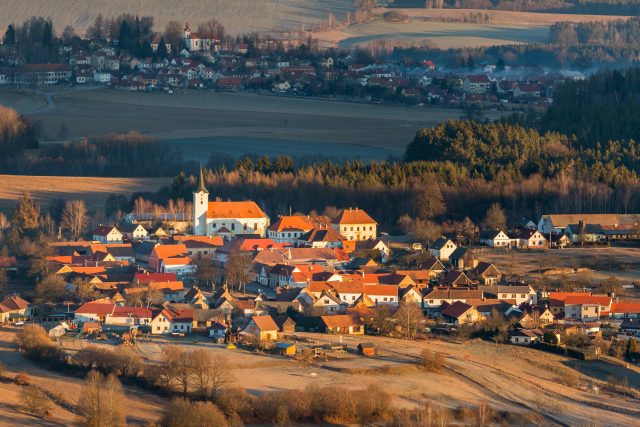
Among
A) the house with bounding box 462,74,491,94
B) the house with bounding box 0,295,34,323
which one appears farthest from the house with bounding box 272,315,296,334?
the house with bounding box 462,74,491,94

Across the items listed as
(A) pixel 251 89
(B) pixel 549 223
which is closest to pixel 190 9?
(A) pixel 251 89

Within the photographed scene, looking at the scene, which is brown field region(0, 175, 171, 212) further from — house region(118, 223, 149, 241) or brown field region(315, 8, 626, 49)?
brown field region(315, 8, 626, 49)

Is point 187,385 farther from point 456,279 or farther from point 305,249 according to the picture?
point 305,249

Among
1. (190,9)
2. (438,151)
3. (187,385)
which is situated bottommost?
(187,385)

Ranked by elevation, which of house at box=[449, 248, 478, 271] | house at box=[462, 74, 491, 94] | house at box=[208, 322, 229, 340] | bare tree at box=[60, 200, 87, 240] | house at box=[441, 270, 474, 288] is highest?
house at box=[462, 74, 491, 94]

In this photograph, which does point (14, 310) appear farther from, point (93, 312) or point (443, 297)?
point (443, 297)

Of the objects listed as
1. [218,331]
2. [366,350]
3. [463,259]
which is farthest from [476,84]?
[366,350]
